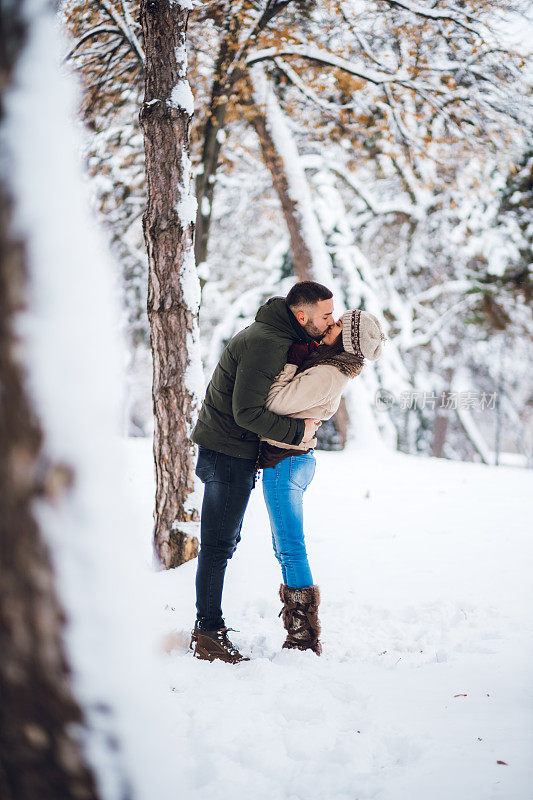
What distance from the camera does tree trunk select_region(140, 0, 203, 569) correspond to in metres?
3.43

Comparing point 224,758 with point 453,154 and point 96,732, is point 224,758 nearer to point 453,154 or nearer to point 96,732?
point 96,732

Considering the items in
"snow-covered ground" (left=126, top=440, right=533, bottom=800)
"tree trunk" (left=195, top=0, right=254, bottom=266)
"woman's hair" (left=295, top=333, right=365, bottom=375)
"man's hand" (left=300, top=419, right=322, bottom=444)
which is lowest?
"snow-covered ground" (left=126, top=440, right=533, bottom=800)

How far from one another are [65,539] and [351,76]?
6411 mm

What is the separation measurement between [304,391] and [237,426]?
354mm

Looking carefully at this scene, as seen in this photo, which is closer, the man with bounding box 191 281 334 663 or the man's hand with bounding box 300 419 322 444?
the man with bounding box 191 281 334 663

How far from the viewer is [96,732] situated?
3.51 feet

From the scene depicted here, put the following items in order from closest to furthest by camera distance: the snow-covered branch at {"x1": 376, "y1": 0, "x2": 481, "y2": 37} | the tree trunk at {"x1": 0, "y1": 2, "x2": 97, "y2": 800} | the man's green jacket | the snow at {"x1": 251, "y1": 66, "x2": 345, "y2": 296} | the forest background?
the tree trunk at {"x1": 0, "y1": 2, "x2": 97, "y2": 800} < the man's green jacket < the snow-covered branch at {"x1": 376, "y1": 0, "x2": 481, "y2": 37} < the forest background < the snow at {"x1": 251, "y1": 66, "x2": 345, "y2": 296}

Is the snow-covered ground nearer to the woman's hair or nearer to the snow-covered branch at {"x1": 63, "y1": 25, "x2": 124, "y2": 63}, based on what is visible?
the woman's hair

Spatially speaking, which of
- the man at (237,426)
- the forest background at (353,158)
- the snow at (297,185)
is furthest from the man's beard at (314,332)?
the snow at (297,185)

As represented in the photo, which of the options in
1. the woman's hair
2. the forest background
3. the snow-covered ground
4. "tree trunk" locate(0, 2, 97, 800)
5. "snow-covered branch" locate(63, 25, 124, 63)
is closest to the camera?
"tree trunk" locate(0, 2, 97, 800)

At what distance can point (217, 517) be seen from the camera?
8.14 feet

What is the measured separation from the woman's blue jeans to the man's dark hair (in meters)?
0.70

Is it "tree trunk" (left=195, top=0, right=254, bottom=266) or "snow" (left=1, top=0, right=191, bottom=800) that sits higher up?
"tree trunk" (left=195, top=0, right=254, bottom=266)

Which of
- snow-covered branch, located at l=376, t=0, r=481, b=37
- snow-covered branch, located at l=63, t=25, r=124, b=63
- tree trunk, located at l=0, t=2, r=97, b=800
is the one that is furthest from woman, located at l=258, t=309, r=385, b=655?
snow-covered branch, located at l=376, t=0, r=481, b=37
